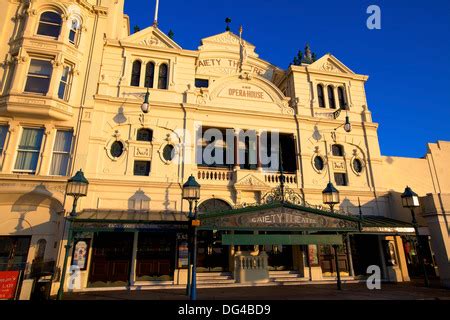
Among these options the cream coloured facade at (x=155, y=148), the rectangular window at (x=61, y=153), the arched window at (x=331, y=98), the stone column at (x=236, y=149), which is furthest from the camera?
the arched window at (x=331, y=98)

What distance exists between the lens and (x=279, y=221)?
41.2 ft

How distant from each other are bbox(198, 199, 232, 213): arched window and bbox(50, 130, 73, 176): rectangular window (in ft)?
25.9

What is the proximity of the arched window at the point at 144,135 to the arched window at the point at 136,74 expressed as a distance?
3539 mm

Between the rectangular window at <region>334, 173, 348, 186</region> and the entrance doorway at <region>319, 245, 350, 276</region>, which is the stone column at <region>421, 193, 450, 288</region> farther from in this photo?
the rectangular window at <region>334, 173, 348, 186</region>

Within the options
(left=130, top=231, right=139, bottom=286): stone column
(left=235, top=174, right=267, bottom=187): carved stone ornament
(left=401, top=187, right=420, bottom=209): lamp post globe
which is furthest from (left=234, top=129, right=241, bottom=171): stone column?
(left=401, top=187, right=420, bottom=209): lamp post globe

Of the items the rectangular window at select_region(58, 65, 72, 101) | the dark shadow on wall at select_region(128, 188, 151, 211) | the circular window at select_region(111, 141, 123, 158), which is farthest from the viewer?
the circular window at select_region(111, 141, 123, 158)

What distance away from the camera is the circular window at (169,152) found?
1658cm

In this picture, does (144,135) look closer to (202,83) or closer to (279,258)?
(202,83)

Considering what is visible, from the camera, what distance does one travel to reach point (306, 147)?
18750 mm

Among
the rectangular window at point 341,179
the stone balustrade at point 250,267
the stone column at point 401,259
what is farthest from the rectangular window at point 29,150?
the stone column at point 401,259

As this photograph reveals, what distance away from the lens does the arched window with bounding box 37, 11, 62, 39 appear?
16.5m

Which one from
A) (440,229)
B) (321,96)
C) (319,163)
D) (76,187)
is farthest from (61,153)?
(440,229)

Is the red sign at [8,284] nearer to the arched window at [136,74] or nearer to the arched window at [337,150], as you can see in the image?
the arched window at [136,74]
